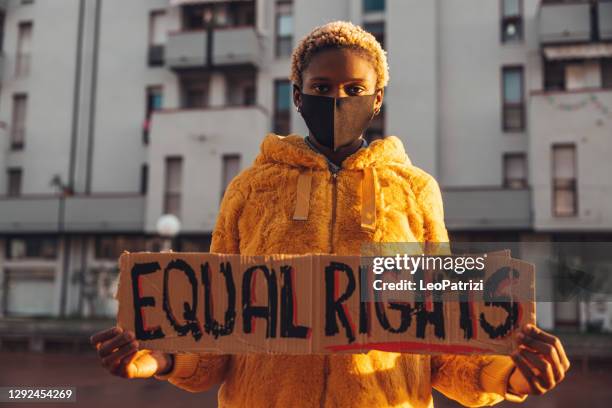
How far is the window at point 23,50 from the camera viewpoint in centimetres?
2827

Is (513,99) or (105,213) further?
(105,213)

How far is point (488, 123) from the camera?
74.2ft

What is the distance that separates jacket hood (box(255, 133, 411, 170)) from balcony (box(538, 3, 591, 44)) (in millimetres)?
21151

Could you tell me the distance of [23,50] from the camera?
93.5ft

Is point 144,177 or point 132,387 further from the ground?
point 144,177

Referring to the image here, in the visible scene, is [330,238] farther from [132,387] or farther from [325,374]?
[132,387]

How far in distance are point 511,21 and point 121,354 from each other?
23.4 m

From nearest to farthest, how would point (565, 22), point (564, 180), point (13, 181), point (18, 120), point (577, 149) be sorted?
point (577, 149)
point (564, 180)
point (565, 22)
point (13, 181)
point (18, 120)

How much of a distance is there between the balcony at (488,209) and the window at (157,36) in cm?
1283

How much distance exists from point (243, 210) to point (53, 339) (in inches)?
771

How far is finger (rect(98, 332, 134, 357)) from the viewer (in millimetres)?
1852

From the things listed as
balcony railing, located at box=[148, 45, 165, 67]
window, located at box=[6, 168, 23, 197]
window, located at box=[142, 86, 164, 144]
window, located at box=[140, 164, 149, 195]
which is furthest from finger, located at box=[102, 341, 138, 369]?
window, located at box=[6, 168, 23, 197]

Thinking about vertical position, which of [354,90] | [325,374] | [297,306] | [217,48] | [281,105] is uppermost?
[217,48]

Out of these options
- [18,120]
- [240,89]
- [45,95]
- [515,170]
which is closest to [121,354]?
[515,170]
